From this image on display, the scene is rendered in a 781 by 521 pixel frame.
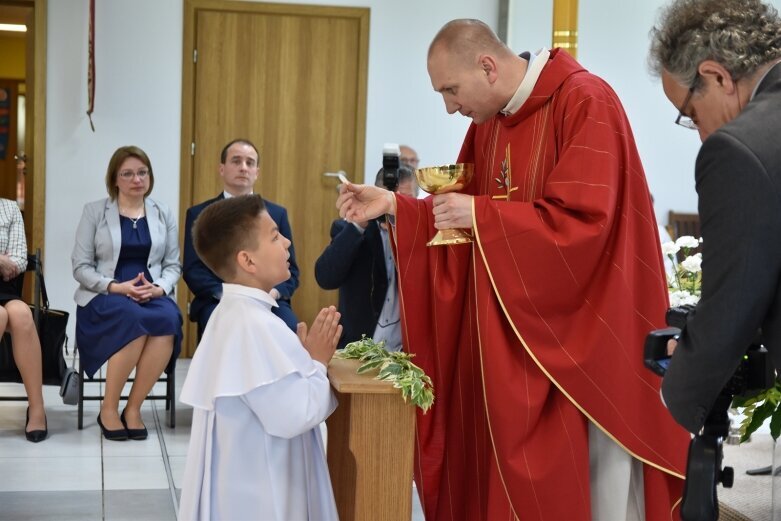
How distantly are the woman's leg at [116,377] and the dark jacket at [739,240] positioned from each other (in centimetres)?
370

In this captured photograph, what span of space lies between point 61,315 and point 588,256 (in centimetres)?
321

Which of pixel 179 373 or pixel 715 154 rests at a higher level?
pixel 715 154

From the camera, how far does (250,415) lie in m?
2.29

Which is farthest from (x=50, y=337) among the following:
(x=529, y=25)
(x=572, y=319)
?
(x=529, y=25)

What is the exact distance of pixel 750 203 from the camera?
1.34m

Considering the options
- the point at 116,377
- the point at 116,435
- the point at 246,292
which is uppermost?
the point at 246,292

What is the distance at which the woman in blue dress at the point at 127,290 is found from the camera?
4.75 metres

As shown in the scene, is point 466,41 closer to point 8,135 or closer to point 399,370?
point 399,370

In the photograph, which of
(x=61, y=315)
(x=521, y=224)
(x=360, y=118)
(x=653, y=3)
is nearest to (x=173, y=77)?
(x=360, y=118)

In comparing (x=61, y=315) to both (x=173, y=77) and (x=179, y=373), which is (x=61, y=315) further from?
(x=173, y=77)

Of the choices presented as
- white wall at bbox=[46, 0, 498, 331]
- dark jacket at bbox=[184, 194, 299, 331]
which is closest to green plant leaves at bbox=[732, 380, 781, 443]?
dark jacket at bbox=[184, 194, 299, 331]

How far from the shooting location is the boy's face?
7.95 feet

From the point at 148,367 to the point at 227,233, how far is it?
2563 mm

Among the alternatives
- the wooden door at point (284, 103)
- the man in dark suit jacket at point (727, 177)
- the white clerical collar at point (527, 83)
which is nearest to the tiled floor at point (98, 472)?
the white clerical collar at point (527, 83)
